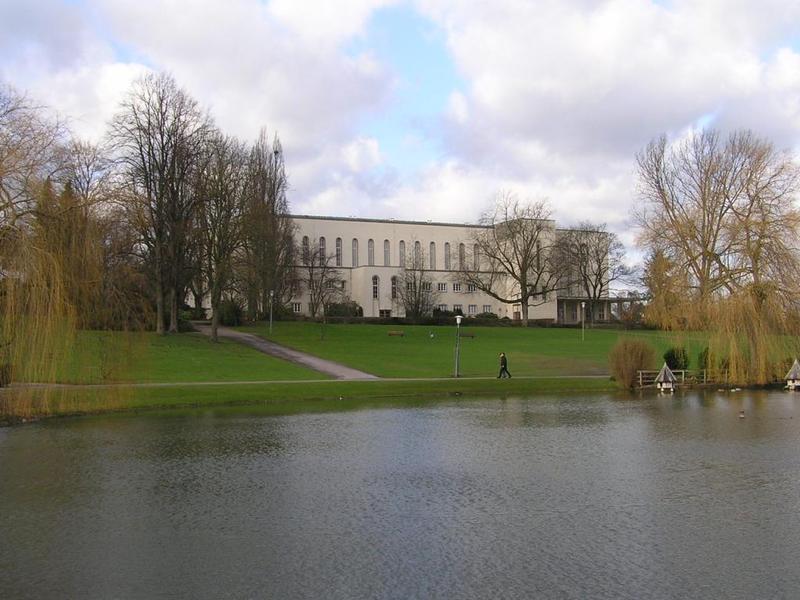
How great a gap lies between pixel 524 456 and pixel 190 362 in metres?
29.8

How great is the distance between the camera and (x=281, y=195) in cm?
7425

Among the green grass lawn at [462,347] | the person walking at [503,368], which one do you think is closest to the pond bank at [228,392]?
the person walking at [503,368]

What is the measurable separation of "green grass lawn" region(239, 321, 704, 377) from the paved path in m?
1.12

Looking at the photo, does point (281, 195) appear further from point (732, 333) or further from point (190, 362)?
point (732, 333)

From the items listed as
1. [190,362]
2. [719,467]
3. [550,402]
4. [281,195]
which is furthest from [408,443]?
[281,195]

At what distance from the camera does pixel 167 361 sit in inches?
1634

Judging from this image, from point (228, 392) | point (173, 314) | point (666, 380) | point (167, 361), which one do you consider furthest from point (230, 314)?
point (666, 380)

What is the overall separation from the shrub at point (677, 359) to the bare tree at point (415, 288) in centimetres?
4974

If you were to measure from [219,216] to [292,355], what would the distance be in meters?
11.2

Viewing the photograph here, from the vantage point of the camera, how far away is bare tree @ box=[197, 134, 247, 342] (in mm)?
51125

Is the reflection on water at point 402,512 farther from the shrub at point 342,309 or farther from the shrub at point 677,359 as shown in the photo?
the shrub at point 342,309

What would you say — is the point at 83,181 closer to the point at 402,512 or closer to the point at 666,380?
the point at 402,512

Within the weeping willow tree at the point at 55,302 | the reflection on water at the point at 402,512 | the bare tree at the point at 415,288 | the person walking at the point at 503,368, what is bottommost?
the reflection on water at the point at 402,512

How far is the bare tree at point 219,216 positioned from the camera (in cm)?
5112
